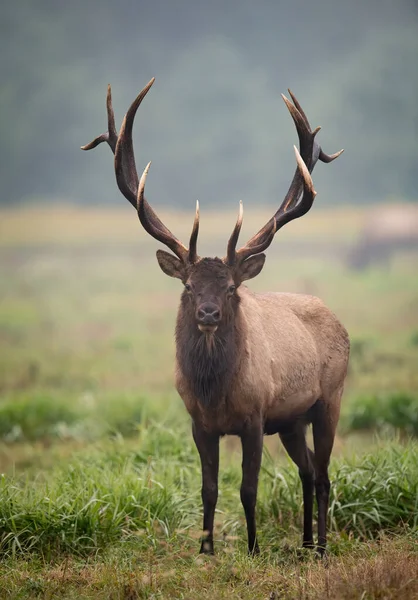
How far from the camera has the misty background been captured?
53500mm

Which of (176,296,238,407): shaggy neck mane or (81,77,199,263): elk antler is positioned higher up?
(81,77,199,263): elk antler

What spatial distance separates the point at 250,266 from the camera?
7020 mm

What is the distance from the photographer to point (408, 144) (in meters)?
56.4

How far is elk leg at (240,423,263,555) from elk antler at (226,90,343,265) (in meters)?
1.28

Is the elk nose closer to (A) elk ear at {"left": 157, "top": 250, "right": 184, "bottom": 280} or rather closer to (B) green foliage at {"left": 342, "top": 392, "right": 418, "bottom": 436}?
(A) elk ear at {"left": 157, "top": 250, "right": 184, "bottom": 280}

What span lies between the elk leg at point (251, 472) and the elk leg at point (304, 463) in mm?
676

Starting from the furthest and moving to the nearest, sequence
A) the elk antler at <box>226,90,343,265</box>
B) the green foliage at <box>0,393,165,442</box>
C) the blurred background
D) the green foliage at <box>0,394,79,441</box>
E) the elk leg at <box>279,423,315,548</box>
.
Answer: the blurred background, the green foliage at <box>0,394,79,441</box>, the green foliage at <box>0,393,165,442</box>, the elk leg at <box>279,423,315,548</box>, the elk antler at <box>226,90,343,265</box>

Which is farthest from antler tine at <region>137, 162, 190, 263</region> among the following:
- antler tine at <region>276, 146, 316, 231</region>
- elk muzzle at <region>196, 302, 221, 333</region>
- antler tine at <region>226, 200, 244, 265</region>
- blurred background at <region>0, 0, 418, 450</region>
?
blurred background at <region>0, 0, 418, 450</region>

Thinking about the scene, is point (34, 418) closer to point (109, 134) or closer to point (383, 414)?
point (383, 414)

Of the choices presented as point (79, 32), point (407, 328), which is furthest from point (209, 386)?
point (79, 32)

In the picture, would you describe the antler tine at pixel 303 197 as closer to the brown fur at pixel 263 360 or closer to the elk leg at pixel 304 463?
the brown fur at pixel 263 360

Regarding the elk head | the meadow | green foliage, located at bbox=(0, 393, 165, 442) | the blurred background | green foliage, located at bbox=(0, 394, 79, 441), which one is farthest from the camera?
the blurred background

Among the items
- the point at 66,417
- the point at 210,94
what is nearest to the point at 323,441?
the point at 66,417

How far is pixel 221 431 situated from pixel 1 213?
41589 mm
